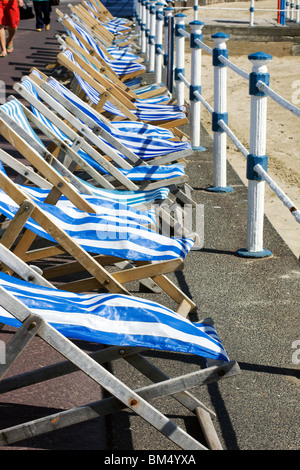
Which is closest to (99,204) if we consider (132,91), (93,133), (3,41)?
(93,133)

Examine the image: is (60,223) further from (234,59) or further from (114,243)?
(234,59)

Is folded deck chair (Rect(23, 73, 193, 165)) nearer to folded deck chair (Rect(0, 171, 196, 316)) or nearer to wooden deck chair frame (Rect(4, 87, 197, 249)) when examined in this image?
wooden deck chair frame (Rect(4, 87, 197, 249))

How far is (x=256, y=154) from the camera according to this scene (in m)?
4.91

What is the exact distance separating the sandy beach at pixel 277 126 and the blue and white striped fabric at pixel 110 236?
1824 mm

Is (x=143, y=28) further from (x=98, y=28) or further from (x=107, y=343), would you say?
(x=107, y=343)

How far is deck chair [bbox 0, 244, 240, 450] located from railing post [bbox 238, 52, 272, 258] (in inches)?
72.7

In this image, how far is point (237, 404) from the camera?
3.32 m

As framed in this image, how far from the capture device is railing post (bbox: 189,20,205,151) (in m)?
7.48

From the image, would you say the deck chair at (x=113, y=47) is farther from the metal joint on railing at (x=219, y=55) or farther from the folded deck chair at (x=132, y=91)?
the metal joint on railing at (x=219, y=55)

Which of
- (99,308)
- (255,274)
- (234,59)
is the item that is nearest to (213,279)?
(255,274)

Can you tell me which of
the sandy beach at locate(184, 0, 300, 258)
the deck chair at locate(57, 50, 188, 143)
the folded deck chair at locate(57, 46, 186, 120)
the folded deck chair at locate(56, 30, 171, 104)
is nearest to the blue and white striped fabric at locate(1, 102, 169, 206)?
the sandy beach at locate(184, 0, 300, 258)

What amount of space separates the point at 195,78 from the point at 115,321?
498 centimetres

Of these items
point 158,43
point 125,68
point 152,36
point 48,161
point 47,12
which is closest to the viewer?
point 48,161

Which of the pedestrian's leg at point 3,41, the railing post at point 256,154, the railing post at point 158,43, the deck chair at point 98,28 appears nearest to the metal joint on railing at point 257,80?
the railing post at point 256,154
